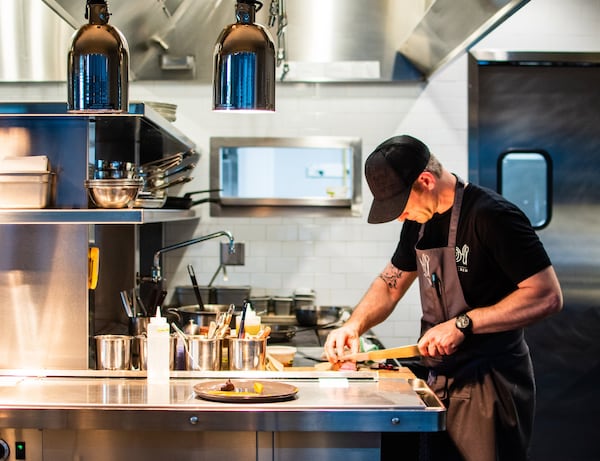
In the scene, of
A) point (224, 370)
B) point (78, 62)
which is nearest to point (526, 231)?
point (224, 370)

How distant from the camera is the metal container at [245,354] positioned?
359 centimetres

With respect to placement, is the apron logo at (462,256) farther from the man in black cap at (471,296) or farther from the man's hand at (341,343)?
the man's hand at (341,343)

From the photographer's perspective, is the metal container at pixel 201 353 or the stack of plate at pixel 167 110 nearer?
the metal container at pixel 201 353

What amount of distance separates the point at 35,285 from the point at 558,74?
3726 mm

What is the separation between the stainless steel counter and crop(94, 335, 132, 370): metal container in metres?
0.30

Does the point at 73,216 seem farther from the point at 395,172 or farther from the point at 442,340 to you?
the point at 442,340

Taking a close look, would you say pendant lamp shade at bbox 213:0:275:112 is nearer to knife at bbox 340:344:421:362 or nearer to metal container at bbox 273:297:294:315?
knife at bbox 340:344:421:362

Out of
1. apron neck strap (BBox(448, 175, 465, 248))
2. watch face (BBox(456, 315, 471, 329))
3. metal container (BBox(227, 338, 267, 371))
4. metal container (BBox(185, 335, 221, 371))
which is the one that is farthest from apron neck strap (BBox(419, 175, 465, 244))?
metal container (BBox(185, 335, 221, 371))

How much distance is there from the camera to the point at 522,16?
19.2 ft

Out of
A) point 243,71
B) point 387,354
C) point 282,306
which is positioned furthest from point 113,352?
point 282,306

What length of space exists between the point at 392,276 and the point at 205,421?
1.40 m

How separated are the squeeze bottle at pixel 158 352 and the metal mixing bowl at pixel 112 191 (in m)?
0.48

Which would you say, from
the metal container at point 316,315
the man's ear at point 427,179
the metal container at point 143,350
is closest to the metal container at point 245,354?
the metal container at point 143,350

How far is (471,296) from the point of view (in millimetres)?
3580
